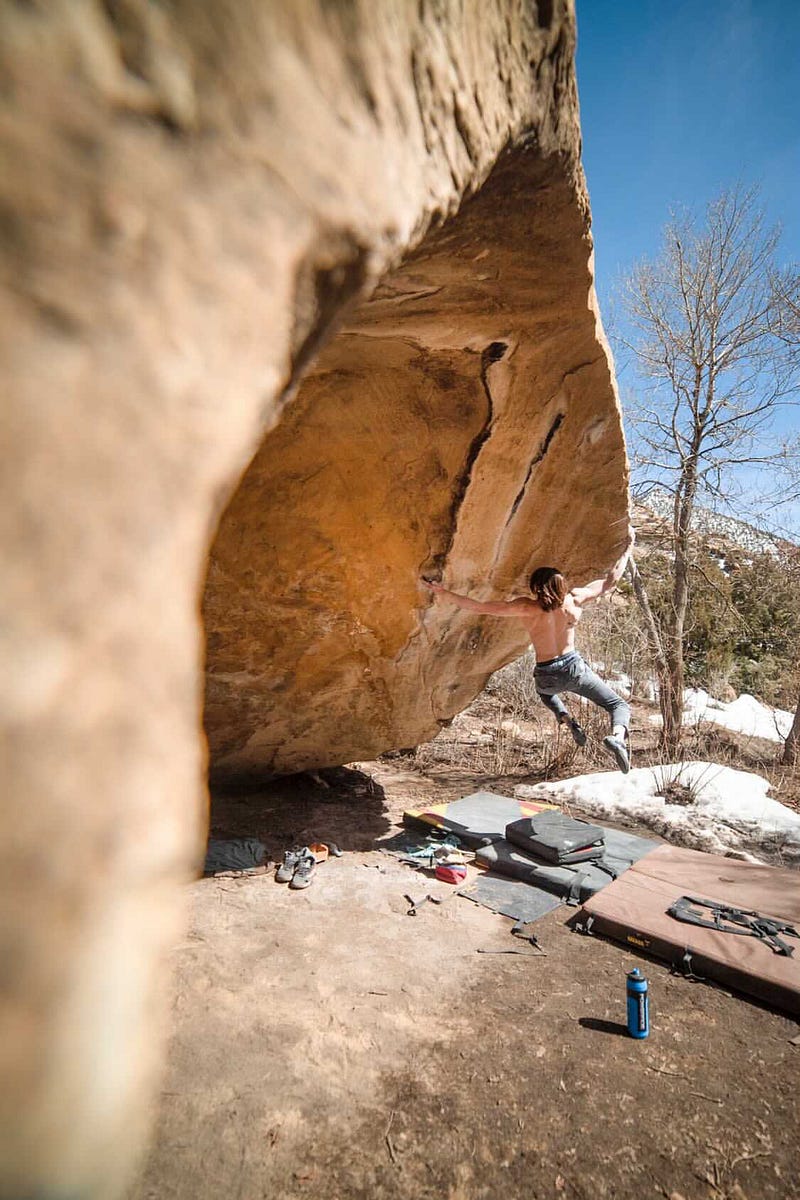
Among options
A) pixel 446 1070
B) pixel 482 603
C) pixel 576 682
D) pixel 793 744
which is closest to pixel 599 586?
pixel 576 682

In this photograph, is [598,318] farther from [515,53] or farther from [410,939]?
[410,939]

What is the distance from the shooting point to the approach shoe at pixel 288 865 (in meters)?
3.99

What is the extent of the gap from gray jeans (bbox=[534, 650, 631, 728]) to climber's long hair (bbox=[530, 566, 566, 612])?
400 millimetres

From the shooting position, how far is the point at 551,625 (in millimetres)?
4102

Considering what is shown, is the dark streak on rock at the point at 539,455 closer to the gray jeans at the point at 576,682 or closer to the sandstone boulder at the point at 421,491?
the sandstone boulder at the point at 421,491

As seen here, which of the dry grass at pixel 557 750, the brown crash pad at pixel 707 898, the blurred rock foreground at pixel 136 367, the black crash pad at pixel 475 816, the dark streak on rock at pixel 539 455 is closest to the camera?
the blurred rock foreground at pixel 136 367

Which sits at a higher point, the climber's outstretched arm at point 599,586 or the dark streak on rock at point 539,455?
the dark streak on rock at point 539,455

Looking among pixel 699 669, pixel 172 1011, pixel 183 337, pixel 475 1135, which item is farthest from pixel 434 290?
pixel 699 669

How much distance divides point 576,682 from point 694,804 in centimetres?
235

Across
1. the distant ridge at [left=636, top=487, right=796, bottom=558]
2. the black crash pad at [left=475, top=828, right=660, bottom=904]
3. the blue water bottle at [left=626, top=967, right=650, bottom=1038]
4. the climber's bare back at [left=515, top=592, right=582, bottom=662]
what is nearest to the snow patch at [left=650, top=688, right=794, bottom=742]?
the distant ridge at [left=636, top=487, right=796, bottom=558]

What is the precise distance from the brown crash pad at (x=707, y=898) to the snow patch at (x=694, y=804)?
69 cm

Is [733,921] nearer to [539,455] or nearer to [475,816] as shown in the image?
[475,816]

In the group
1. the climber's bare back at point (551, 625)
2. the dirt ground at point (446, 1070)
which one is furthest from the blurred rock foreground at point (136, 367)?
the climber's bare back at point (551, 625)

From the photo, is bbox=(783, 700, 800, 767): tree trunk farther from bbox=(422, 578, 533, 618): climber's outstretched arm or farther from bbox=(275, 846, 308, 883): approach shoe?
bbox=(275, 846, 308, 883): approach shoe
